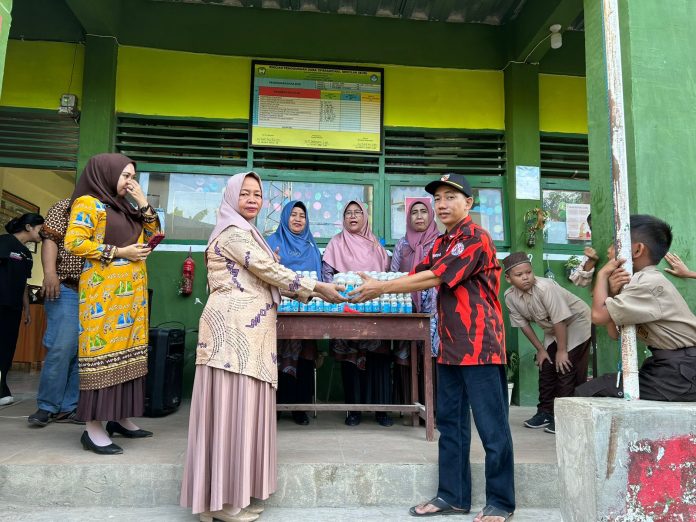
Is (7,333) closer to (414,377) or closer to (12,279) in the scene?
(12,279)

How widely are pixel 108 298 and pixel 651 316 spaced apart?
2822 mm

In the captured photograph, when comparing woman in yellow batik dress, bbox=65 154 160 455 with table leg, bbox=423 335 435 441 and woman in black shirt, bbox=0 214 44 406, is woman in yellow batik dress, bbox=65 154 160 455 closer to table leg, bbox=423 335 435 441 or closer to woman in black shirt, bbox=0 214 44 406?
table leg, bbox=423 335 435 441

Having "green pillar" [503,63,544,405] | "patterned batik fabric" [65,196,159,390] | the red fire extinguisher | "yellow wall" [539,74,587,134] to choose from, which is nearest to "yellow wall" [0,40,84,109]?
the red fire extinguisher

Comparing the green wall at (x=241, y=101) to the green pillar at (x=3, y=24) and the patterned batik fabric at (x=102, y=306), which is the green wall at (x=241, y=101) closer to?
the patterned batik fabric at (x=102, y=306)

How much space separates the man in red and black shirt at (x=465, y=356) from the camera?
106 inches

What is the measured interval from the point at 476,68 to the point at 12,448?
5384 millimetres

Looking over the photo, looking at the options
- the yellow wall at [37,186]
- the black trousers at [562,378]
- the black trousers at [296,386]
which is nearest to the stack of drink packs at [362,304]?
the black trousers at [296,386]

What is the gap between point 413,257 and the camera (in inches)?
182

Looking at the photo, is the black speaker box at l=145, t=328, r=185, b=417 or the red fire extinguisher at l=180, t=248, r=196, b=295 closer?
the black speaker box at l=145, t=328, r=185, b=417

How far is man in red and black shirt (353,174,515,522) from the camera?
2.70 metres

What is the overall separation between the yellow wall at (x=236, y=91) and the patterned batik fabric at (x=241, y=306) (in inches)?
128

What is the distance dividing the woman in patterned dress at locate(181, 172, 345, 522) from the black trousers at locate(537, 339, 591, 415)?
2.54m

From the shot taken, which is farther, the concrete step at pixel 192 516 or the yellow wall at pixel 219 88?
the yellow wall at pixel 219 88

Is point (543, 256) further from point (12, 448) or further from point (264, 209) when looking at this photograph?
point (12, 448)
